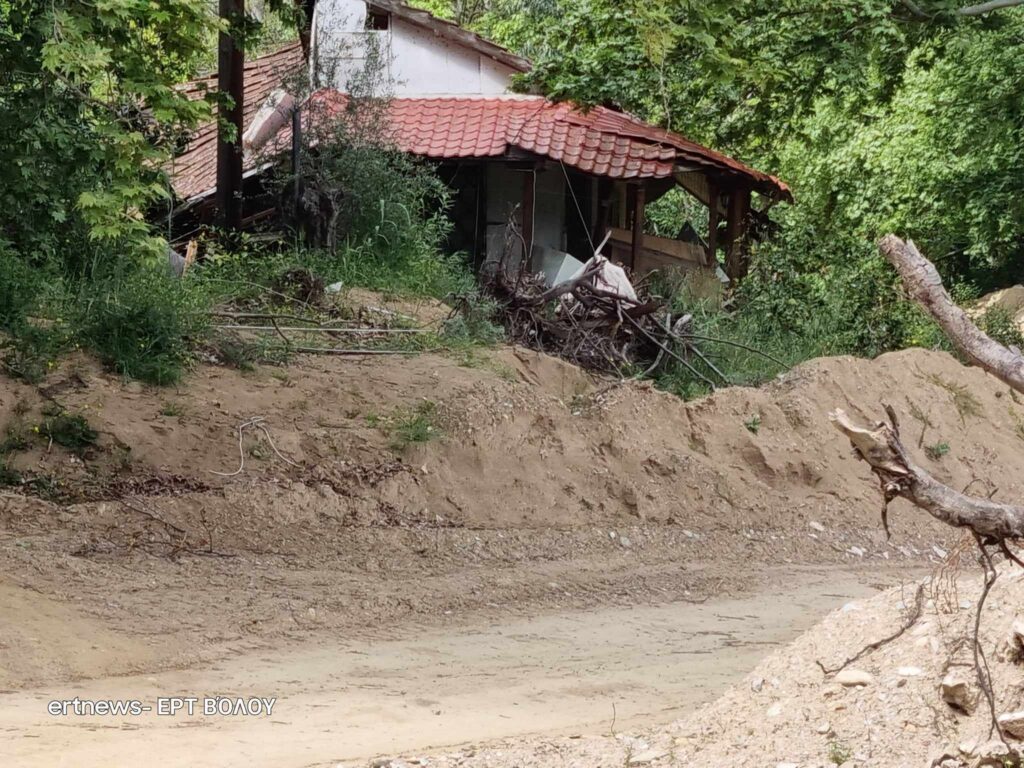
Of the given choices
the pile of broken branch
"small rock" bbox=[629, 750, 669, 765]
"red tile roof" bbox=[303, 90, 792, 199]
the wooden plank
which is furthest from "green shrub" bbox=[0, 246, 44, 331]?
the wooden plank

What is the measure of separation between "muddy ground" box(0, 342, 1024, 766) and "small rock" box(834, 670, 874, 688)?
129 cm

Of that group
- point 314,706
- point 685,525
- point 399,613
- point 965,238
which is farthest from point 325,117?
point 965,238

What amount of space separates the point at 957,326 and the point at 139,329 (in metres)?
7.13

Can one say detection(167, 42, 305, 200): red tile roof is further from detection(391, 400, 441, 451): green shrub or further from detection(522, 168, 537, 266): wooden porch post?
detection(391, 400, 441, 451): green shrub

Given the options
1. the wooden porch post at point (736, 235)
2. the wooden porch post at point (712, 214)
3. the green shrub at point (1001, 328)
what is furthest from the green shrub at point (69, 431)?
the wooden porch post at point (712, 214)

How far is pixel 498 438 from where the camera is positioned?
9.84 meters

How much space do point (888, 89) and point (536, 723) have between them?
9.78 metres

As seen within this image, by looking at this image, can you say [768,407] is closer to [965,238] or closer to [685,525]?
[685,525]

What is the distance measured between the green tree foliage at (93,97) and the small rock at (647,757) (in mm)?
3867

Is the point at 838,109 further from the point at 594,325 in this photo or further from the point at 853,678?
the point at 853,678

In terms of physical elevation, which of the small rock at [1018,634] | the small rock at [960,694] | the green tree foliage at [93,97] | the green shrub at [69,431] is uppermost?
the green tree foliage at [93,97]

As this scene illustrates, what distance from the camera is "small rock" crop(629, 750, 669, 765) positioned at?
4.21 meters

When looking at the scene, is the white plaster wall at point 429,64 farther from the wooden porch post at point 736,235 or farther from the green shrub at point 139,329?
the green shrub at point 139,329

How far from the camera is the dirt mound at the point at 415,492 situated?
7.16 m
